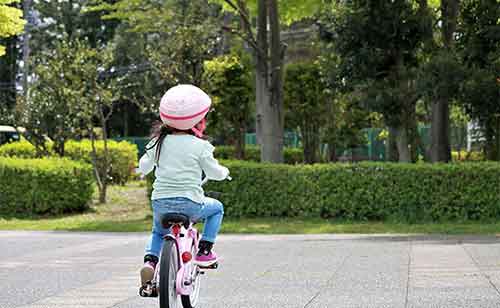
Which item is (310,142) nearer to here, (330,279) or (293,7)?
(293,7)

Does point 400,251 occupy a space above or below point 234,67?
below

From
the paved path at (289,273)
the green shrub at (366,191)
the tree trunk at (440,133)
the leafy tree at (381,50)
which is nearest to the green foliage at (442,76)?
the leafy tree at (381,50)

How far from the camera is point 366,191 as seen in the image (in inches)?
669

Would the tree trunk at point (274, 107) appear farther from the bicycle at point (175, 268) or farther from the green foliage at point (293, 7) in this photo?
the bicycle at point (175, 268)

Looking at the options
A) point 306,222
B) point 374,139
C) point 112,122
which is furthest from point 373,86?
point 112,122

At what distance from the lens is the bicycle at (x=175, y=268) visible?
6.01 metres

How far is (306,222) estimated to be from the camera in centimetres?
1712

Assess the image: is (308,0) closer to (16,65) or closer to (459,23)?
(459,23)

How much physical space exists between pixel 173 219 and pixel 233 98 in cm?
2254

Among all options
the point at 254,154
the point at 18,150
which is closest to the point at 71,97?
the point at 18,150

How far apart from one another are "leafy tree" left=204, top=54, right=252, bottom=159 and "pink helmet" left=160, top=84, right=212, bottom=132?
18979 mm

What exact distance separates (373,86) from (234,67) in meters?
9.12

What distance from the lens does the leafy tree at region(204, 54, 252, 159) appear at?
27109 millimetres

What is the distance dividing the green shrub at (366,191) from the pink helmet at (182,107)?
1054 cm
